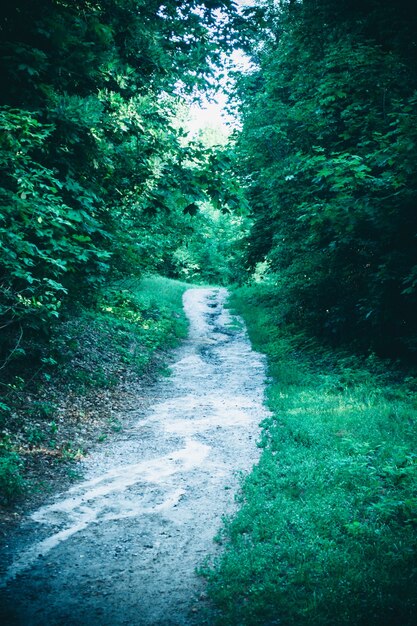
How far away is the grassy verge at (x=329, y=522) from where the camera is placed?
12.0 ft

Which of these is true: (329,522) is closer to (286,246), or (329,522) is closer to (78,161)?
(78,161)

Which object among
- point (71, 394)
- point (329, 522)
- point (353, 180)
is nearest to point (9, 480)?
point (71, 394)

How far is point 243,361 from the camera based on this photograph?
47.9 feet

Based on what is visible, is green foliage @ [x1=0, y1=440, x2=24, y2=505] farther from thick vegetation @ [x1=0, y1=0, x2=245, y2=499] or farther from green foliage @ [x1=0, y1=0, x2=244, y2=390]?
green foliage @ [x1=0, y1=0, x2=244, y2=390]

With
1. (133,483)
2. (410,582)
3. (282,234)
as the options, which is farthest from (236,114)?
Result: (410,582)

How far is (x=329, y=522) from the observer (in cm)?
483

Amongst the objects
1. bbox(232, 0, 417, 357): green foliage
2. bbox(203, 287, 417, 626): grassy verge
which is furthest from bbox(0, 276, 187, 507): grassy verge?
bbox(232, 0, 417, 357): green foliage

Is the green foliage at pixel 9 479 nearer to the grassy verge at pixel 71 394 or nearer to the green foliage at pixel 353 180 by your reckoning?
the grassy verge at pixel 71 394

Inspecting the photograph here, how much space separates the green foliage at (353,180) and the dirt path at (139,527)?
429 cm

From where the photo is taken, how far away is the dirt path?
396cm

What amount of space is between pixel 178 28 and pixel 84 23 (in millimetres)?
2787

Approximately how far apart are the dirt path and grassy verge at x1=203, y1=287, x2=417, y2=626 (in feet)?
1.39

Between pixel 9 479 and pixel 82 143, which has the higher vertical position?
pixel 82 143

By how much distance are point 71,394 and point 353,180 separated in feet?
26.7
